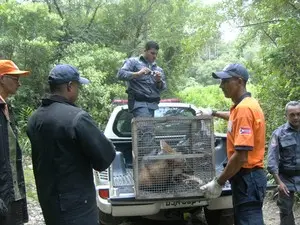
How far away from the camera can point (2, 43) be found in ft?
39.5

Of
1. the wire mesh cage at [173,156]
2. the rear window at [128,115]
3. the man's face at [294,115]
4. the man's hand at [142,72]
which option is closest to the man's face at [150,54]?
the man's hand at [142,72]

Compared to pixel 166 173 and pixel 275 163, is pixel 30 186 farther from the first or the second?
pixel 275 163

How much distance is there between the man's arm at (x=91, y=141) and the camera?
2.60m

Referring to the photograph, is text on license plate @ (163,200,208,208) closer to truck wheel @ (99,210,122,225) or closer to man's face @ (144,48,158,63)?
truck wheel @ (99,210,122,225)

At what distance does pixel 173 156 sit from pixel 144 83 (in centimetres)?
181

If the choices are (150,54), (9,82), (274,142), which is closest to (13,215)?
(9,82)

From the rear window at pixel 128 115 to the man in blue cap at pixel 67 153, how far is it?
3045mm

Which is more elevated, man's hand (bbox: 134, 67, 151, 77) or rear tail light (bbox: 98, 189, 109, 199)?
man's hand (bbox: 134, 67, 151, 77)

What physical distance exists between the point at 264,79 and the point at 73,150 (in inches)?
242

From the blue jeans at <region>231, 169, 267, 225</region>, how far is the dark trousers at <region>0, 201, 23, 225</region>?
1.70 meters

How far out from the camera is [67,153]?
268cm

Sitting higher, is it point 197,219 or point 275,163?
point 275,163

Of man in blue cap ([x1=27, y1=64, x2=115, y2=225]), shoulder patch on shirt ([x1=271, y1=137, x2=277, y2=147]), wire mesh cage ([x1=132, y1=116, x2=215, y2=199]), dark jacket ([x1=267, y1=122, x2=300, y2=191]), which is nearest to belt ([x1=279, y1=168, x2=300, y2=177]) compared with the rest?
dark jacket ([x1=267, y1=122, x2=300, y2=191])

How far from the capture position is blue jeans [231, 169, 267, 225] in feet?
10.5
